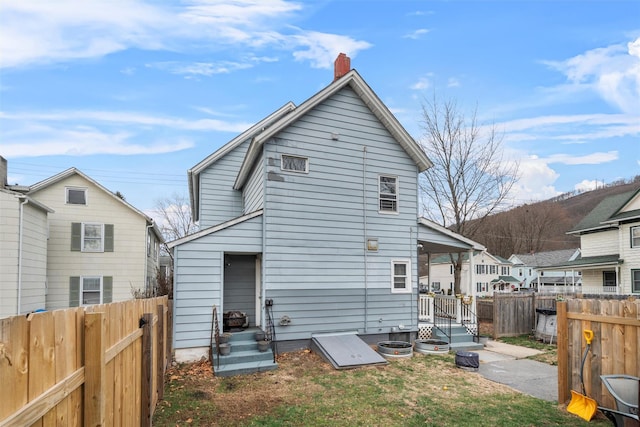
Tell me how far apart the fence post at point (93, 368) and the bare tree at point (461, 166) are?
705 inches

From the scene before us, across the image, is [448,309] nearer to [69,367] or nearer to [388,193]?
[388,193]

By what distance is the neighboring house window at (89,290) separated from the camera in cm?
1723

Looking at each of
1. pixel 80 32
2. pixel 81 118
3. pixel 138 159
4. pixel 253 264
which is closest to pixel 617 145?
pixel 253 264

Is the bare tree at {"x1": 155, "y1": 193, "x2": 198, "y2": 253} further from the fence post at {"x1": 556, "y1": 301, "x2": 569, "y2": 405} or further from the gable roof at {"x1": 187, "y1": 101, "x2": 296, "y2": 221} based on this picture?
the fence post at {"x1": 556, "y1": 301, "x2": 569, "y2": 405}

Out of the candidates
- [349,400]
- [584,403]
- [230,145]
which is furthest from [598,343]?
[230,145]

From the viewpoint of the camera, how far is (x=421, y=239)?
1260 centimetres

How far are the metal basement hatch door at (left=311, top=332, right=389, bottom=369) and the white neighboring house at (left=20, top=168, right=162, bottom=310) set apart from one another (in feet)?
38.2

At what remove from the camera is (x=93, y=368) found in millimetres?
2623

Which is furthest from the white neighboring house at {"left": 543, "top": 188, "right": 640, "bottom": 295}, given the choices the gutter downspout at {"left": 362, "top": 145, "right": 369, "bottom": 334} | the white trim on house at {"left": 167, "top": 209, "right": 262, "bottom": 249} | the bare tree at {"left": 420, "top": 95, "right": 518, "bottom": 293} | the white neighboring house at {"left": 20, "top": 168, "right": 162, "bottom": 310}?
the white neighboring house at {"left": 20, "top": 168, "right": 162, "bottom": 310}

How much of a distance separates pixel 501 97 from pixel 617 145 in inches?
487

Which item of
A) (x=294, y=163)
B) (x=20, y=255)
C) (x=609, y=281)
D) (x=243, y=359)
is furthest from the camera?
(x=609, y=281)

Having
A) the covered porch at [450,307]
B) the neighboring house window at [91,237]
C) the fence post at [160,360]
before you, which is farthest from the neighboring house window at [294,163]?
the neighboring house window at [91,237]

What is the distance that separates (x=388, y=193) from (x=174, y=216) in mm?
30217

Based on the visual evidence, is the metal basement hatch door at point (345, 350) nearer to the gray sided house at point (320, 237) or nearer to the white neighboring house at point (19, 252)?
the gray sided house at point (320, 237)
